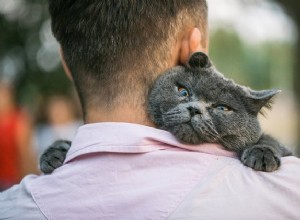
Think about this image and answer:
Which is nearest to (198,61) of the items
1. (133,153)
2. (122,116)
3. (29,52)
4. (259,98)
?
(259,98)

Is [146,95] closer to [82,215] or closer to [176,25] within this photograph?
[176,25]

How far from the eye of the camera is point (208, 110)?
2207mm

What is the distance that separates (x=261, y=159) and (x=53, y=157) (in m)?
0.91

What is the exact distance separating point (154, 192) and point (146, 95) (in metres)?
0.40

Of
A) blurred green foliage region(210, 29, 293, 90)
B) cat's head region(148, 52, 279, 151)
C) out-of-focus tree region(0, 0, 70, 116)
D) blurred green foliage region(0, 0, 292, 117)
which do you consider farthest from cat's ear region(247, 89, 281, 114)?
blurred green foliage region(210, 29, 293, 90)

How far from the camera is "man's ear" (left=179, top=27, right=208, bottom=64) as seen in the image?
6.81 feet

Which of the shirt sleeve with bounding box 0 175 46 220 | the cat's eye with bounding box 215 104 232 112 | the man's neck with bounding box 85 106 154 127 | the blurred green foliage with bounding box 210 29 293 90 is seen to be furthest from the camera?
the blurred green foliage with bounding box 210 29 293 90

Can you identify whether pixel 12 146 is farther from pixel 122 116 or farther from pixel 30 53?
pixel 30 53

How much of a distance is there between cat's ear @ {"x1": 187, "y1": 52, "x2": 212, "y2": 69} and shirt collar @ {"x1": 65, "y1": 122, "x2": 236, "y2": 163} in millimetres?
343

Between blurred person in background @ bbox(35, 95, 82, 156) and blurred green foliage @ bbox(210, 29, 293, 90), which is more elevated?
blurred green foliage @ bbox(210, 29, 293, 90)

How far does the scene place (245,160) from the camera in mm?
1963

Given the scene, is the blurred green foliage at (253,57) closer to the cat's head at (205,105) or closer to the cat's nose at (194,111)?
the cat's head at (205,105)

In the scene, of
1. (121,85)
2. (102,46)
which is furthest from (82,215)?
(102,46)

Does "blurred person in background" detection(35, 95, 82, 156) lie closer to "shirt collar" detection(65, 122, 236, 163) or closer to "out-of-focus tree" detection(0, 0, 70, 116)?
"out-of-focus tree" detection(0, 0, 70, 116)
